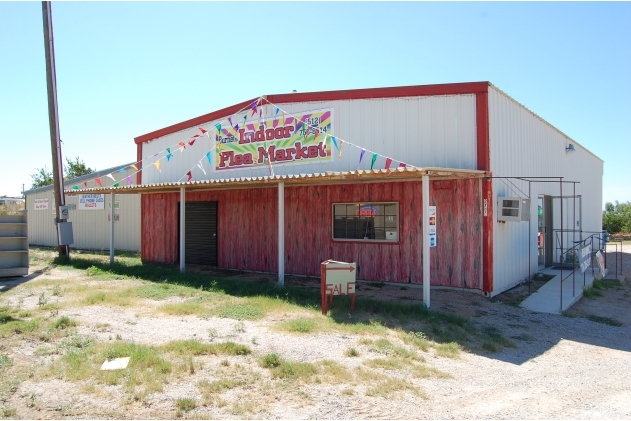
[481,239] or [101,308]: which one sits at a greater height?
[481,239]

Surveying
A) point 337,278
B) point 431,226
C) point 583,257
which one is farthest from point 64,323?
point 583,257

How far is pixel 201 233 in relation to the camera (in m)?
15.1

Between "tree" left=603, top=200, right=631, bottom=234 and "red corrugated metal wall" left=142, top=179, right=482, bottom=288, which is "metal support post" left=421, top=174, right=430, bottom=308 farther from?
"tree" left=603, top=200, right=631, bottom=234

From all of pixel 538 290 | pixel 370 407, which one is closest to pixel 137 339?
pixel 370 407

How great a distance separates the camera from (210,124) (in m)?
14.8

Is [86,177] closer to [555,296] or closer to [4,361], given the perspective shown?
[4,361]

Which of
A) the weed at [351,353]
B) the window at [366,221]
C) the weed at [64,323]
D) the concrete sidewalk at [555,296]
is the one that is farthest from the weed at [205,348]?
the concrete sidewalk at [555,296]

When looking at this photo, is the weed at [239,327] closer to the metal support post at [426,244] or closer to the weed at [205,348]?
the weed at [205,348]

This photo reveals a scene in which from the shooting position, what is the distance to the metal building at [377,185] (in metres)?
10.0

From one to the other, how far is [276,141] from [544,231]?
8.52 meters

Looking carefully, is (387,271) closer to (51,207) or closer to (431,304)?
(431,304)

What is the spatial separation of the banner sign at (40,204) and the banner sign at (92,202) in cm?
319

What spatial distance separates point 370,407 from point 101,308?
20.0ft

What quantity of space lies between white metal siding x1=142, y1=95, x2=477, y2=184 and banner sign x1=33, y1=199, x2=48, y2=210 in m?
17.0
